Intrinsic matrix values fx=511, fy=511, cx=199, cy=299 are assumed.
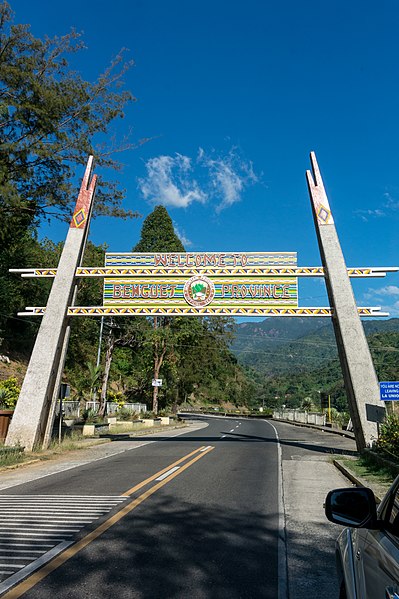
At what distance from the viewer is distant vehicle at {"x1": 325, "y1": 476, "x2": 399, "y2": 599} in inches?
88.6

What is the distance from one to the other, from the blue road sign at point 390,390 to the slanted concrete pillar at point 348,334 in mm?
395

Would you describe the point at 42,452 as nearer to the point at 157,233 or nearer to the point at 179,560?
the point at 179,560

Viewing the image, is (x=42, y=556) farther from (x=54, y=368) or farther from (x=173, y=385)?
(x=173, y=385)

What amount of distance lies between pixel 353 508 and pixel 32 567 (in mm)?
3927

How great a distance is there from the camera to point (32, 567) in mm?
5242

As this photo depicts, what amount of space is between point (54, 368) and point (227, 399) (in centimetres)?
10214

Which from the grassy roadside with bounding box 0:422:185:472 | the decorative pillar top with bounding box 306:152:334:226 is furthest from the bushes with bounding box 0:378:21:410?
the decorative pillar top with bounding box 306:152:334:226

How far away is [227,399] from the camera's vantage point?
118m

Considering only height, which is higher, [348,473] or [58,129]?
[58,129]

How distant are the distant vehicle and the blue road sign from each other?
1367 cm

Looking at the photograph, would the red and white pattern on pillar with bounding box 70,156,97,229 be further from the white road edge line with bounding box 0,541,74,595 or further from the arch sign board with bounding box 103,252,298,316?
the white road edge line with bounding box 0,541,74,595

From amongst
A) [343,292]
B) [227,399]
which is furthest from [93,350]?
[227,399]

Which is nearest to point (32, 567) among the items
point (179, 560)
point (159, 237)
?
point (179, 560)

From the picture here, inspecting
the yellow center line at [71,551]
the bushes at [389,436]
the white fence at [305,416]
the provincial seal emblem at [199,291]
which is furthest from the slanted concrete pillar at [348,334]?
the white fence at [305,416]
